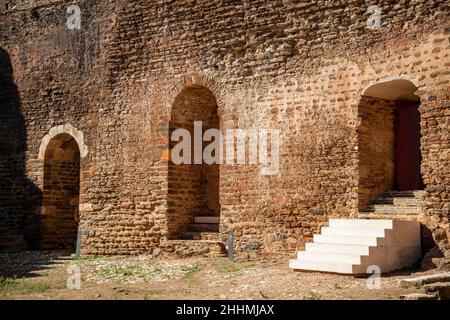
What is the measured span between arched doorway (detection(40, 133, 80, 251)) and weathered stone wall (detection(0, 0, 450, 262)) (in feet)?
1.67

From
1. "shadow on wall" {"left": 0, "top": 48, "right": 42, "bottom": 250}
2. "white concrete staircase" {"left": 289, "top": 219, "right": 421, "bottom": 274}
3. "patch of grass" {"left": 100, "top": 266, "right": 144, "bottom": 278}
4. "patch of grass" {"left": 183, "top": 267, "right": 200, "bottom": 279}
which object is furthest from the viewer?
"shadow on wall" {"left": 0, "top": 48, "right": 42, "bottom": 250}

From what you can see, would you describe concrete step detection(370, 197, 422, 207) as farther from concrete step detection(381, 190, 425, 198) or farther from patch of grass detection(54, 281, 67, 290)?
patch of grass detection(54, 281, 67, 290)

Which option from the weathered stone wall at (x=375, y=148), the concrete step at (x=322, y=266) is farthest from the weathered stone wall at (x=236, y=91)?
the concrete step at (x=322, y=266)

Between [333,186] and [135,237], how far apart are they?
4642mm

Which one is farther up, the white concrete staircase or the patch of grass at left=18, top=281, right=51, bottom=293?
the white concrete staircase

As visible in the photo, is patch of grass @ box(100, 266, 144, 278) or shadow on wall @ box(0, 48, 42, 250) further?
shadow on wall @ box(0, 48, 42, 250)

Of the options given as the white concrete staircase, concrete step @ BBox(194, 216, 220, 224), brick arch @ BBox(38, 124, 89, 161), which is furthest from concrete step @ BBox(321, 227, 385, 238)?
brick arch @ BBox(38, 124, 89, 161)

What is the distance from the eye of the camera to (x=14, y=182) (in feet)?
50.2

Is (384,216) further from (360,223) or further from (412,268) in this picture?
(412,268)

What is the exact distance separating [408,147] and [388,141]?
14.7 inches

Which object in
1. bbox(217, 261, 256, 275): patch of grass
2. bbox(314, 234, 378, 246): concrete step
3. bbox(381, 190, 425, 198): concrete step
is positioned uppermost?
bbox(381, 190, 425, 198): concrete step

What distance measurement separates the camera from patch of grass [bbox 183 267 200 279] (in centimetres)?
986

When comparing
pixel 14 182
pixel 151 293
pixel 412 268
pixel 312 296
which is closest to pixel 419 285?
pixel 312 296

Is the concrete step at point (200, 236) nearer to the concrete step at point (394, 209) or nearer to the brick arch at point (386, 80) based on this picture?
the concrete step at point (394, 209)
